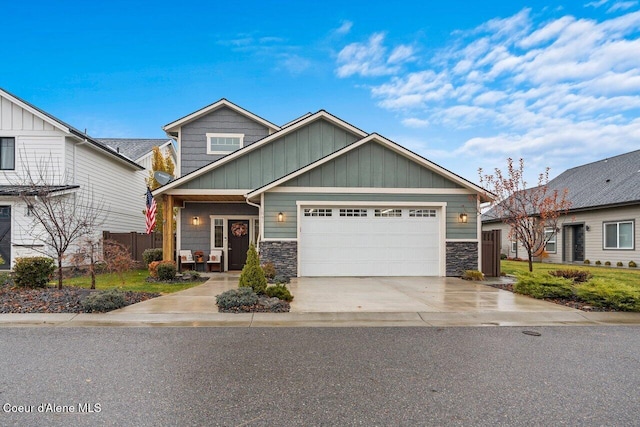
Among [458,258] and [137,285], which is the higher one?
[458,258]

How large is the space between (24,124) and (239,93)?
10386 mm

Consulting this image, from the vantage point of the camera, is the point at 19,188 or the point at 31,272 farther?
the point at 19,188

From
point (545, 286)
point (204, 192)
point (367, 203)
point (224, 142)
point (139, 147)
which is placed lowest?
point (545, 286)

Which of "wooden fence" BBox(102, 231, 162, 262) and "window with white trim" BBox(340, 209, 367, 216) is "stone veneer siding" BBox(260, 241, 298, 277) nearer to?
"window with white trim" BBox(340, 209, 367, 216)

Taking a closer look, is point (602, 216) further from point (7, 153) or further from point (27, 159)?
point (7, 153)

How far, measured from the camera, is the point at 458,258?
12.4 metres

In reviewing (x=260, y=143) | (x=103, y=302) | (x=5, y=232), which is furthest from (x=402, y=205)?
(x=5, y=232)

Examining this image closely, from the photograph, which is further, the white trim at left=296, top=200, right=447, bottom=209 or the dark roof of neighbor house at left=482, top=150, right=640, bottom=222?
the dark roof of neighbor house at left=482, top=150, right=640, bottom=222

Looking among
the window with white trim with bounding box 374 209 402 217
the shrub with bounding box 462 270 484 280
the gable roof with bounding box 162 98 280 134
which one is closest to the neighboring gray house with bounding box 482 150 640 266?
the shrub with bounding box 462 270 484 280

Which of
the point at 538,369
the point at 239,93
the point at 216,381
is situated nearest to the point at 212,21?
the point at 239,93

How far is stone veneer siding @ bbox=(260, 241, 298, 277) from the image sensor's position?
12.0m

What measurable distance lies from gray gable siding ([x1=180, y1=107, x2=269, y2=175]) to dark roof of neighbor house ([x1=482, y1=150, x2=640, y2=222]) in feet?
51.6

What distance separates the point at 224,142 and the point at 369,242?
794 centimetres

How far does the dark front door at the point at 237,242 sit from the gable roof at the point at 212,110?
174 inches
